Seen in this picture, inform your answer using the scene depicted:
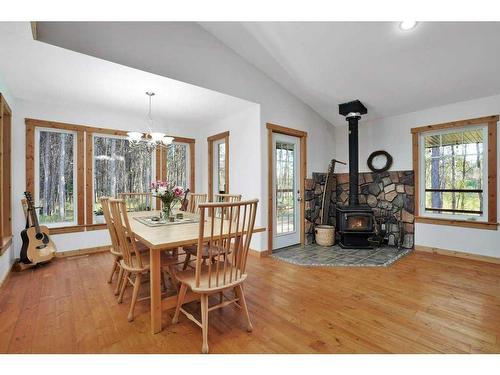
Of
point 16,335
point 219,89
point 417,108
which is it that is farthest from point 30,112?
point 417,108

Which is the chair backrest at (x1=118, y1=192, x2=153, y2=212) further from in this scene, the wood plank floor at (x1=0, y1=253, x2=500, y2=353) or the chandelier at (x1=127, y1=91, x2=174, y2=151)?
the wood plank floor at (x1=0, y1=253, x2=500, y2=353)

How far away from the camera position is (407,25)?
8.61 feet

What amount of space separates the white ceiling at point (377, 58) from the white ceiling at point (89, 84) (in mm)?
784

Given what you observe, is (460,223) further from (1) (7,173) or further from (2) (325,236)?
(1) (7,173)

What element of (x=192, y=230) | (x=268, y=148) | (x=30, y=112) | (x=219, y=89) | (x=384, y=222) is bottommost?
(x=384, y=222)

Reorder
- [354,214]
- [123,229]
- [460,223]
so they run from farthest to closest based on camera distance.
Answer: [354,214] → [460,223] → [123,229]

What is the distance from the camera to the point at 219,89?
3.40m

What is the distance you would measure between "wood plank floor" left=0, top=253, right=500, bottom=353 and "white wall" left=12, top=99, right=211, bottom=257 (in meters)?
0.70

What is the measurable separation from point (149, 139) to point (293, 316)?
3688 millimetres

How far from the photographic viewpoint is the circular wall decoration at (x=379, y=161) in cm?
442

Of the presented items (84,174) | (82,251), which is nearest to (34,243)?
(82,251)
